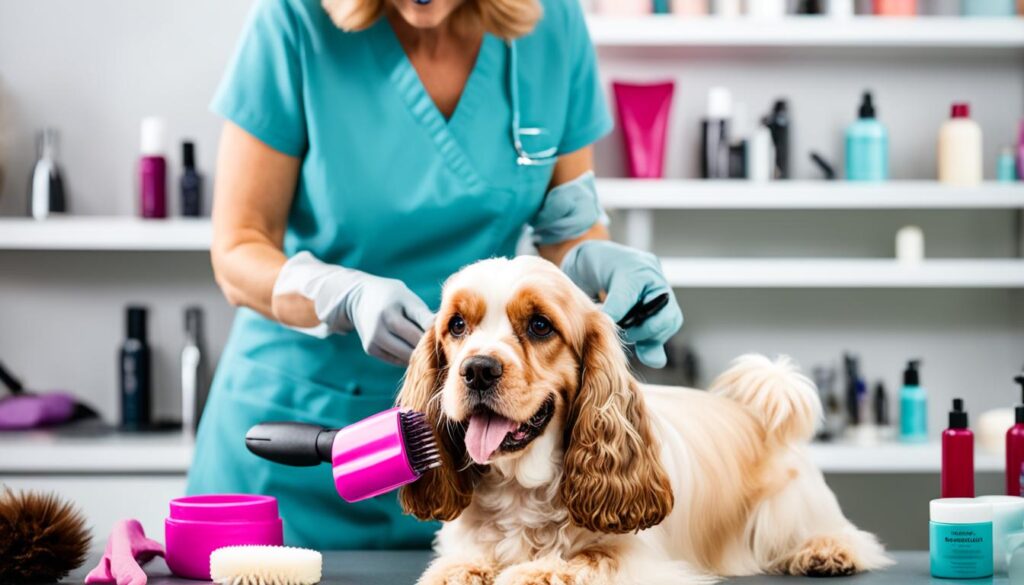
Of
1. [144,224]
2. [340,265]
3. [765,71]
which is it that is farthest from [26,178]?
[765,71]

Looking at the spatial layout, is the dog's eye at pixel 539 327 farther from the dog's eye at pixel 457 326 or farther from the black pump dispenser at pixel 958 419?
the black pump dispenser at pixel 958 419

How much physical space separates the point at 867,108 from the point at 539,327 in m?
2.13

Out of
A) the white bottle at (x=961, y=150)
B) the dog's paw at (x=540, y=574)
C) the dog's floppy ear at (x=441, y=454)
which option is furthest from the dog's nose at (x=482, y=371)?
the white bottle at (x=961, y=150)

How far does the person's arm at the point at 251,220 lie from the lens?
1.68 metres

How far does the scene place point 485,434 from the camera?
4.12 ft

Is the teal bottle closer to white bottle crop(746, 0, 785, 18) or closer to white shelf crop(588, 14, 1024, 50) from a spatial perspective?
white shelf crop(588, 14, 1024, 50)

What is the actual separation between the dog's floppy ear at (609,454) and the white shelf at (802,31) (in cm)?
190

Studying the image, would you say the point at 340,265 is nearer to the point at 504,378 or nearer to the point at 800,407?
the point at 504,378

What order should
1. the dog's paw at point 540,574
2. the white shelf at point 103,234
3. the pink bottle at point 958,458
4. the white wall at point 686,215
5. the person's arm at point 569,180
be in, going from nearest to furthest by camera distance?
the dog's paw at point 540,574
the pink bottle at point 958,458
the person's arm at point 569,180
the white shelf at point 103,234
the white wall at point 686,215

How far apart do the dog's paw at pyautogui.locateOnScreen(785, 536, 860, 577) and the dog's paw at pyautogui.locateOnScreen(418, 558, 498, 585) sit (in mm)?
417

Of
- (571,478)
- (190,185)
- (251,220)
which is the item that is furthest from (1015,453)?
(190,185)

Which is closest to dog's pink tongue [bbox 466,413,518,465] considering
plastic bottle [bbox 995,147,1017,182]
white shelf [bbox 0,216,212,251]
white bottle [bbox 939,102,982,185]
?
white shelf [bbox 0,216,212,251]

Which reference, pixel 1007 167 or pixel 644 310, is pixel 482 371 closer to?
pixel 644 310

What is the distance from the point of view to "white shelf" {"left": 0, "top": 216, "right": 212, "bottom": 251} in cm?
303
